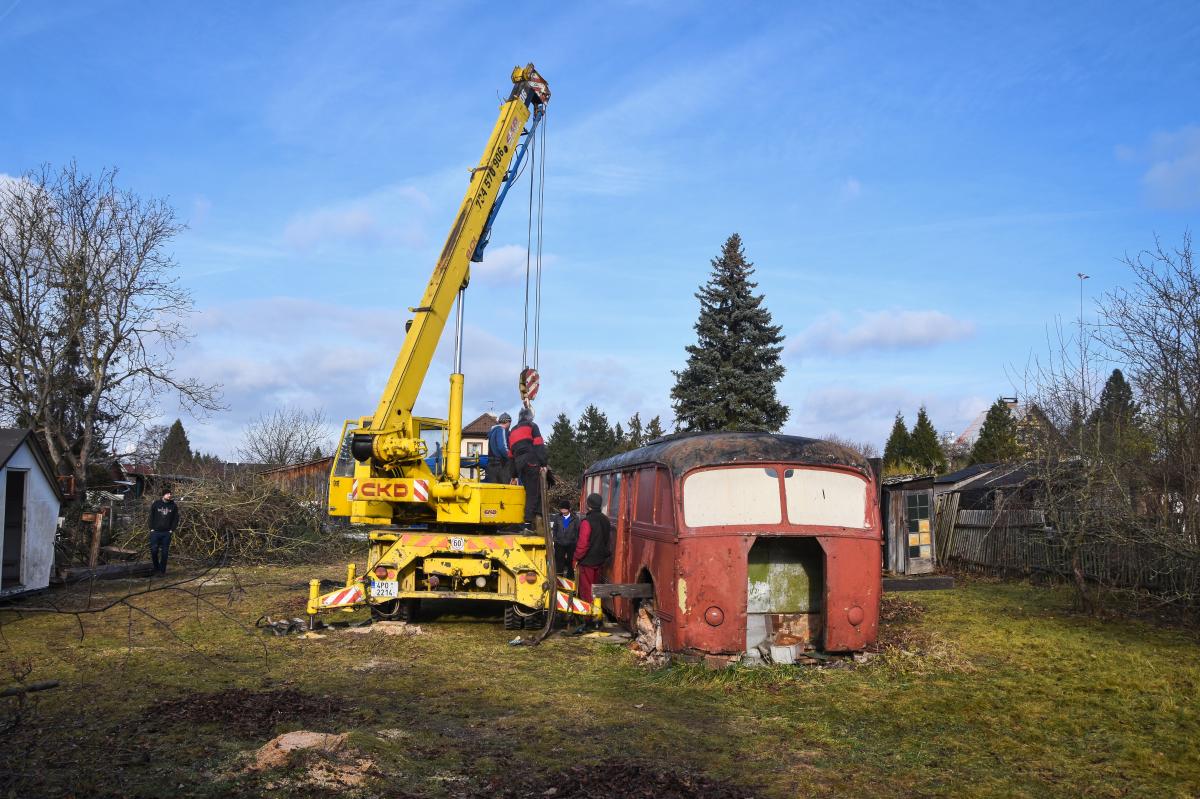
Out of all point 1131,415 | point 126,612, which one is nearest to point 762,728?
point 1131,415

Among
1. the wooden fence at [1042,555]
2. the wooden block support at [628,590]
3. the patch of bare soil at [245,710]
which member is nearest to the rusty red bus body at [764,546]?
the wooden block support at [628,590]

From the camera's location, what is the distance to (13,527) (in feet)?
51.4

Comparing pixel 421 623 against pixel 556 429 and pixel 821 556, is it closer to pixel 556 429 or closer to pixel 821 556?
pixel 821 556

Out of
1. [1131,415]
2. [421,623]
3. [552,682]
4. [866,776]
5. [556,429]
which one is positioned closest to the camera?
[866,776]

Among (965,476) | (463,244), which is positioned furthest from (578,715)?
(965,476)

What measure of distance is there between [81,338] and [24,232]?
2840 millimetres

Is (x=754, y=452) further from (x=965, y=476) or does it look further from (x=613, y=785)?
(x=965, y=476)

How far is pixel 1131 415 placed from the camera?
13.1m

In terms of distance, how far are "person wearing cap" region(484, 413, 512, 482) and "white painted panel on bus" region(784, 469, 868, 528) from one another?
4.65m

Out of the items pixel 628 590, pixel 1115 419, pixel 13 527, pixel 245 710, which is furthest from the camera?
pixel 13 527

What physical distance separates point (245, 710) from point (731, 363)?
31.0 meters

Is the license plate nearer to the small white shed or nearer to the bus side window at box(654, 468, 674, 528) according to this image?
the bus side window at box(654, 468, 674, 528)

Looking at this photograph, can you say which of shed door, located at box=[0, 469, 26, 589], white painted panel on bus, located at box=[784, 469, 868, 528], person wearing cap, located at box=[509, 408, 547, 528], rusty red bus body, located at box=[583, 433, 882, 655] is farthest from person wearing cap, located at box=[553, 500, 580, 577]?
shed door, located at box=[0, 469, 26, 589]

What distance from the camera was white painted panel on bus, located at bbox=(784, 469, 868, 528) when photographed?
923cm
